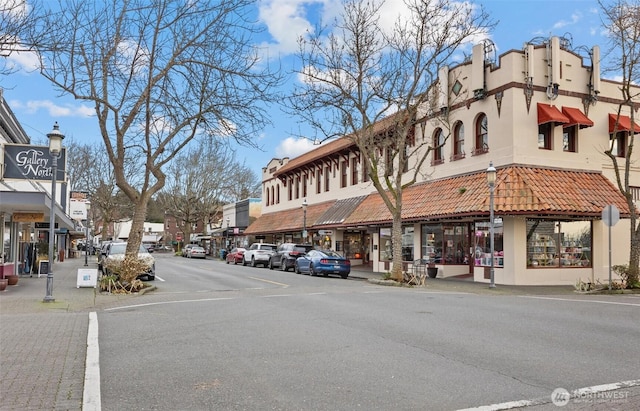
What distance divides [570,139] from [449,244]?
699cm

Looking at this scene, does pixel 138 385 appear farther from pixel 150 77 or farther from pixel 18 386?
pixel 150 77

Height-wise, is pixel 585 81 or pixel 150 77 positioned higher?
pixel 585 81

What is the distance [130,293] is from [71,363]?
10.4m

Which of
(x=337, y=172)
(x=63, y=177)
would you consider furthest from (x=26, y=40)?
(x=337, y=172)

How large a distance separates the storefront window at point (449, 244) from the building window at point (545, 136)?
15.6ft

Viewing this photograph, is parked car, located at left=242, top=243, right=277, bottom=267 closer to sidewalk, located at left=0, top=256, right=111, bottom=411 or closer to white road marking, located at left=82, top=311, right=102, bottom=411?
sidewalk, located at left=0, top=256, right=111, bottom=411

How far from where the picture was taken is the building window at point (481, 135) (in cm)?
2434

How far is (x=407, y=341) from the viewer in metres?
9.09

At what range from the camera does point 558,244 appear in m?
23.1

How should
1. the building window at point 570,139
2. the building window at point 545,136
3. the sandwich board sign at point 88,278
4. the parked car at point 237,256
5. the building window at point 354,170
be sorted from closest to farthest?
the sandwich board sign at point 88,278
the building window at point 545,136
the building window at point 570,139
the building window at point 354,170
the parked car at point 237,256

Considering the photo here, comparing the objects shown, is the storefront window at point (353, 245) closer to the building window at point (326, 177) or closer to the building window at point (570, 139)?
the building window at point (326, 177)

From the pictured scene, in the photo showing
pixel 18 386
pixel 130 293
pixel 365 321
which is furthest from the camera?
pixel 130 293

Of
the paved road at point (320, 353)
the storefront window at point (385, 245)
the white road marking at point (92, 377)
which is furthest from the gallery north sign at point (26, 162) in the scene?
the storefront window at point (385, 245)

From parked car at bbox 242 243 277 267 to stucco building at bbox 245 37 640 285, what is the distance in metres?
11.7
